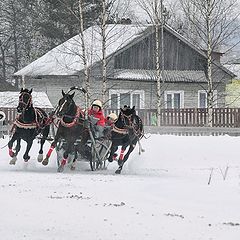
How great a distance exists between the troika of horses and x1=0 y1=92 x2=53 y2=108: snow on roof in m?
23.8

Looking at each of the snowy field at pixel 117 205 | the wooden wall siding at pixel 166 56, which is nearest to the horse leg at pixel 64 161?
the snowy field at pixel 117 205

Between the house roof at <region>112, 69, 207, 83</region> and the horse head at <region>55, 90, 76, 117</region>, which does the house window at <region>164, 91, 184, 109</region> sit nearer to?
the house roof at <region>112, 69, 207, 83</region>

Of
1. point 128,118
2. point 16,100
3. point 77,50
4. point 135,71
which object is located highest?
point 77,50

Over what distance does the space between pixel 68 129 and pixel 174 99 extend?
29385mm

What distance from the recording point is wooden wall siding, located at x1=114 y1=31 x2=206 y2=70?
143ft

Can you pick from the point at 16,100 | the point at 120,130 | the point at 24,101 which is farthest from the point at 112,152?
the point at 16,100

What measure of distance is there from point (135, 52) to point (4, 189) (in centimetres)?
3225

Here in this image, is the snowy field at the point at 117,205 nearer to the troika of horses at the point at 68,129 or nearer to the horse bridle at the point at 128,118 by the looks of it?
the troika of horses at the point at 68,129

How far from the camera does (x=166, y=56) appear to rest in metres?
44.7

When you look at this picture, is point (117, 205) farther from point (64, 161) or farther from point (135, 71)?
point (135, 71)

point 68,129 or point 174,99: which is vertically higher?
point 174,99

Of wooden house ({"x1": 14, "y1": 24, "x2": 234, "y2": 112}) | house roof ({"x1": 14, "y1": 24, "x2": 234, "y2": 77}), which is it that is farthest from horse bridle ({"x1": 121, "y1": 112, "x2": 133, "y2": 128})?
wooden house ({"x1": 14, "y1": 24, "x2": 234, "y2": 112})

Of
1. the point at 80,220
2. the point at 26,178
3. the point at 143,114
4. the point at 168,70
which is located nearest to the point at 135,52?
the point at 168,70

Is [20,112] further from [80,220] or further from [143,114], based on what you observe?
[143,114]
